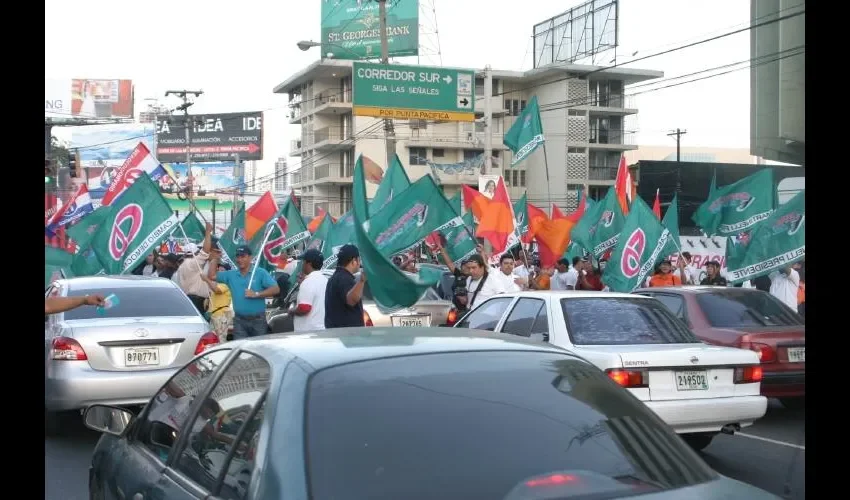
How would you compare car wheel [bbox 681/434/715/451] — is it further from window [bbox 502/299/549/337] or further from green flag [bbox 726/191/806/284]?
green flag [bbox 726/191/806/284]

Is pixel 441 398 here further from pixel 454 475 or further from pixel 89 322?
pixel 89 322

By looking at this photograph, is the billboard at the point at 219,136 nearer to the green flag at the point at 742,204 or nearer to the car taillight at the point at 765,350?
the green flag at the point at 742,204

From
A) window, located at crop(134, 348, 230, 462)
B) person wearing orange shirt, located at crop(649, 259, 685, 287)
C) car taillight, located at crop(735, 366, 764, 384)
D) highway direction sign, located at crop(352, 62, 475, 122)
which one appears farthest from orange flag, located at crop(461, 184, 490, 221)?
window, located at crop(134, 348, 230, 462)

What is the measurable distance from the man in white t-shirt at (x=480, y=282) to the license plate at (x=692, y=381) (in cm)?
520

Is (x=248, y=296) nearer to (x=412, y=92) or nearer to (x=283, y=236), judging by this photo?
(x=283, y=236)

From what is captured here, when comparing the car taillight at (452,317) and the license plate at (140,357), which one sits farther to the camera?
the car taillight at (452,317)

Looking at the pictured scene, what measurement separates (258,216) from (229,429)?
18206 mm

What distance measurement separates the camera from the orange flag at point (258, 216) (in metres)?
21.1

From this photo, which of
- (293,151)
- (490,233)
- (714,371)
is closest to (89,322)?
(714,371)

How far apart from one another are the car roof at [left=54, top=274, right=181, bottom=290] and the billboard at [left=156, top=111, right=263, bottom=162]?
6898 cm

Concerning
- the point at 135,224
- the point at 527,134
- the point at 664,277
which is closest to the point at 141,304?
the point at 135,224

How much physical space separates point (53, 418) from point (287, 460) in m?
7.10

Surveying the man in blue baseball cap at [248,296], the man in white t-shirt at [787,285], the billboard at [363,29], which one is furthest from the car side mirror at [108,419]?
the billboard at [363,29]

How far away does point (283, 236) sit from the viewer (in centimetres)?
2164
